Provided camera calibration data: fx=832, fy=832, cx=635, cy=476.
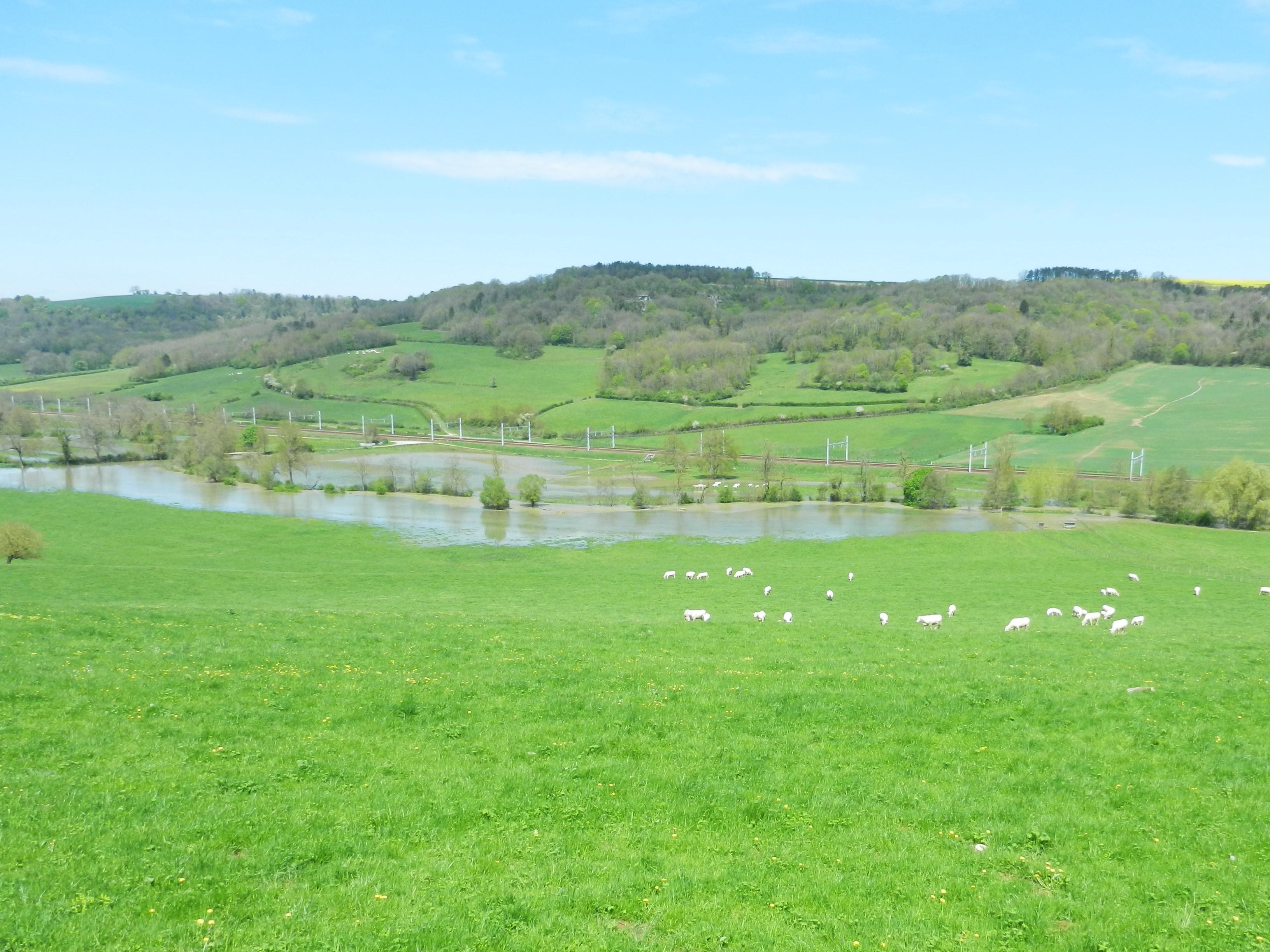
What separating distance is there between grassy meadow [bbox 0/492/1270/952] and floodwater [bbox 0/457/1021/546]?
4314 cm

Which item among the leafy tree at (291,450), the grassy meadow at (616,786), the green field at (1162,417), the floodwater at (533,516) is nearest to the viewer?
the grassy meadow at (616,786)

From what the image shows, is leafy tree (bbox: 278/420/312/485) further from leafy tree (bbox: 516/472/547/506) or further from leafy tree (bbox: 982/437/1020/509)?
leafy tree (bbox: 982/437/1020/509)

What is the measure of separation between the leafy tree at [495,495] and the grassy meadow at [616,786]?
57057mm

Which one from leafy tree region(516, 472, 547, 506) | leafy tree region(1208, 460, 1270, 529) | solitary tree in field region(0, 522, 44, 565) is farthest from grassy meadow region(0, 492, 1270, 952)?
leafy tree region(516, 472, 547, 506)

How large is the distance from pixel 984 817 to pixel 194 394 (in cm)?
19652

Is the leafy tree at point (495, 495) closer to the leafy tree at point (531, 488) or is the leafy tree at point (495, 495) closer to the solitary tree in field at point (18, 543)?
the leafy tree at point (531, 488)

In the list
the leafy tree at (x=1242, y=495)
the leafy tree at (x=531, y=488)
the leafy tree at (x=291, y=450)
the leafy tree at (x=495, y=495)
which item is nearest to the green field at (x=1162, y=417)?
the leafy tree at (x=1242, y=495)

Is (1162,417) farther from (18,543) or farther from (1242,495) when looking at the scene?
(18,543)

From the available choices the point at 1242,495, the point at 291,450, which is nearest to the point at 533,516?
the point at 291,450

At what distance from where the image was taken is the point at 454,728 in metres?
14.3

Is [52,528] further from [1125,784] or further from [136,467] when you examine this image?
[1125,784]

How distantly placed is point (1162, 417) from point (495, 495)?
95.9 metres

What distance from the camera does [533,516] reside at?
7925cm

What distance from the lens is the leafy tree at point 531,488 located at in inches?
3349
